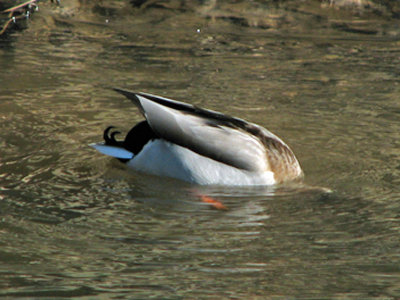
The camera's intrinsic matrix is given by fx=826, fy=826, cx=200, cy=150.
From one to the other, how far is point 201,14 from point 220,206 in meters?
6.45

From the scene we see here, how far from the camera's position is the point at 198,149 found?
6672 millimetres

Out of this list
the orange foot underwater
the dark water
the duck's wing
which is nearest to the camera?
the dark water

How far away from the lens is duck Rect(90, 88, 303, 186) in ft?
21.8

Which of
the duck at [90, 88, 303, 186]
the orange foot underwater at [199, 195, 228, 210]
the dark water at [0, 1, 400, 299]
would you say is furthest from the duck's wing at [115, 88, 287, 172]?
the orange foot underwater at [199, 195, 228, 210]

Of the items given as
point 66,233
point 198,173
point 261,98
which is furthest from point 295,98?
point 66,233

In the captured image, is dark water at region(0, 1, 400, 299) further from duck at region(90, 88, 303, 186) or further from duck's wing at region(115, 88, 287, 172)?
duck's wing at region(115, 88, 287, 172)

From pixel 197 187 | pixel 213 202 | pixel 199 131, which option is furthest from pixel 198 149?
pixel 213 202

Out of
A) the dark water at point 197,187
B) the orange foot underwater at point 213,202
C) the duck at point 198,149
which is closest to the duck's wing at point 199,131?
the duck at point 198,149

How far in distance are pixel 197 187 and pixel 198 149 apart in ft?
1.01

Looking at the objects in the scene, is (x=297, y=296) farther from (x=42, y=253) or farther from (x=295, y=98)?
(x=295, y=98)

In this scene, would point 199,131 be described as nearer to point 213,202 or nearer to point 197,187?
point 197,187

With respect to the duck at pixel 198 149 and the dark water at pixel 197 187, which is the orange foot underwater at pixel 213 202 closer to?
the dark water at pixel 197 187

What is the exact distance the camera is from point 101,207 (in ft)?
19.8

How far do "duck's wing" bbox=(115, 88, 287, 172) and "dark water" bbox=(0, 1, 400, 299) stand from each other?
0.27 metres
